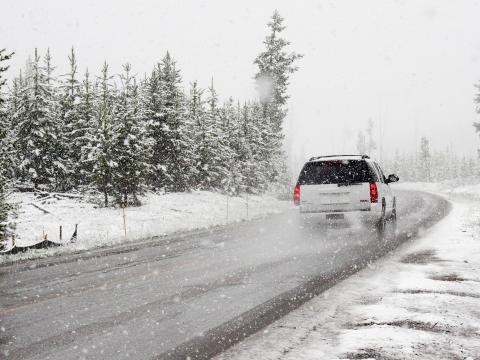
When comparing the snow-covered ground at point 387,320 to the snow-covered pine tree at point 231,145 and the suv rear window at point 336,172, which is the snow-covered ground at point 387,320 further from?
the snow-covered pine tree at point 231,145

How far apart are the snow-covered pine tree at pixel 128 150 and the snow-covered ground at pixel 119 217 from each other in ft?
3.83

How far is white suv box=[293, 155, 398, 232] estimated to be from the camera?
12.6 meters

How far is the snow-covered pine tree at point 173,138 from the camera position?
30266 mm

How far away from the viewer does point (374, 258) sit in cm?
984

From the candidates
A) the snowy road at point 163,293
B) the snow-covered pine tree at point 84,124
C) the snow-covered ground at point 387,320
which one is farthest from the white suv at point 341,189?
the snow-covered pine tree at point 84,124

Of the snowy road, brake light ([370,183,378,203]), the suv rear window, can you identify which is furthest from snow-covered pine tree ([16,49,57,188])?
brake light ([370,183,378,203])

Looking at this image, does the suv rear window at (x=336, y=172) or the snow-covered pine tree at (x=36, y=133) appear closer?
the suv rear window at (x=336, y=172)

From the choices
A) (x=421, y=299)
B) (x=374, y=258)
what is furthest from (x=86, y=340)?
(x=374, y=258)

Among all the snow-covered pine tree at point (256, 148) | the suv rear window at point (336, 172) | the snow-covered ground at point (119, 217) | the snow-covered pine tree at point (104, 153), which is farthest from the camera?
the snow-covered pine tree at point (256, 148)

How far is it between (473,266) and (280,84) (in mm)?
41028

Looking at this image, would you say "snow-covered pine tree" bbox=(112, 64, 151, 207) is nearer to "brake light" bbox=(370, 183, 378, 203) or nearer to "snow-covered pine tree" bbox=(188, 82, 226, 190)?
"snow-covered pine tree" bbox=(188, 82, 226, 190)

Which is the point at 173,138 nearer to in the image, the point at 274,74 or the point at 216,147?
the point at 216,147

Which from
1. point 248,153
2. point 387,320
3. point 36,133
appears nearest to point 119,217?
point 36,133

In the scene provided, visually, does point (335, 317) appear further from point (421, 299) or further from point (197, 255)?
point (197, 255)
